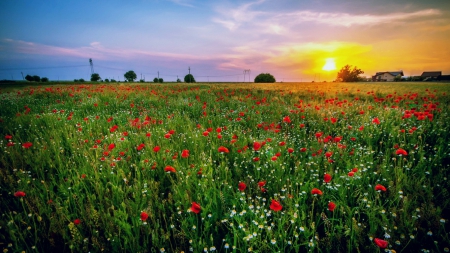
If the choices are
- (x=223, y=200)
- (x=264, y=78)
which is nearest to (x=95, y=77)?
(x=264, y=78)

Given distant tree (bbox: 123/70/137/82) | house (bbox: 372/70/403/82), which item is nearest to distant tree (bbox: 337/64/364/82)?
house (bbox: 372/70/403/82)

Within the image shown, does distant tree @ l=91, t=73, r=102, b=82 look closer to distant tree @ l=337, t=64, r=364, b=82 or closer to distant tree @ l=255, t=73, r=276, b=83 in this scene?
distant tree @ l=255, t=73, r=276, b=83

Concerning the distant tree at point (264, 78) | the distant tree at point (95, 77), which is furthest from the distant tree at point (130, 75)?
the distant tree at point (264, 78)

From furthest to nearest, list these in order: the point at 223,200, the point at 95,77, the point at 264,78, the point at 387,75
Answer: the point at 387,75 < the point at 95,77 < the point at 264,78 < the point at 223,200

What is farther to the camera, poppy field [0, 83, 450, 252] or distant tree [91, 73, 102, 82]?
distant tree [91, 73, 102, 82]

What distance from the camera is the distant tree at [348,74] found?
104062mm

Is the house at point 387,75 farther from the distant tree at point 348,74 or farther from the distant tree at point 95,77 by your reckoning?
the distant tree at point 95,77

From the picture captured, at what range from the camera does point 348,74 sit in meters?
106

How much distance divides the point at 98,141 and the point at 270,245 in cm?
394

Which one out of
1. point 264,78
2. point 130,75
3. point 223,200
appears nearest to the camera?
point 223,200

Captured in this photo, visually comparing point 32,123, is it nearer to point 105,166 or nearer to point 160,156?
point 105,166

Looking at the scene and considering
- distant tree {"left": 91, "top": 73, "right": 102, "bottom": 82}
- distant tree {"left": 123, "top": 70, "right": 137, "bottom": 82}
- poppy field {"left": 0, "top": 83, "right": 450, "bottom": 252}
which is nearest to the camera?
poppy field {"left": 0, "top": 83, "right": 450, "bottom": 252}

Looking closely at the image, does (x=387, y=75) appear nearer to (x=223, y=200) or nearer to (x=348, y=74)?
(x=348, y=74)

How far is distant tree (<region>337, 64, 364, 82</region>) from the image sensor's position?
341 ft
